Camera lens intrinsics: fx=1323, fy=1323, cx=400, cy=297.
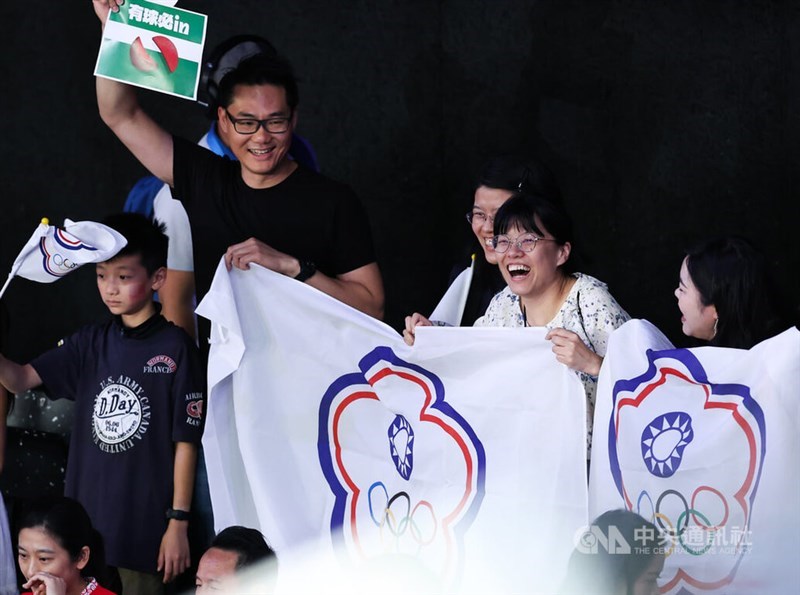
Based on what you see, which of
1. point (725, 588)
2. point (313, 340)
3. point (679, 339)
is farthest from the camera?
point (679, 339)

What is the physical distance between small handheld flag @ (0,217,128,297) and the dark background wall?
200 centimetres

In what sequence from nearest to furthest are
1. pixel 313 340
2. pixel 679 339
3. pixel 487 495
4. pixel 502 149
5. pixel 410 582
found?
pixel 410 582, pixel 487 495, pixel 313 340, pixel 679 339, pixel 502 149

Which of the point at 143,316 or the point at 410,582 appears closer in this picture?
the point at 410,582

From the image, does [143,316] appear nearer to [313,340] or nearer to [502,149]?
[313,340]

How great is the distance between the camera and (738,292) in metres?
3.63

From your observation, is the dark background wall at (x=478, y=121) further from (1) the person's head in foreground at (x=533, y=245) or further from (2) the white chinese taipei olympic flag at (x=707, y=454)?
(2) the white chinese taipei olympic flag at (x=707, y=454)

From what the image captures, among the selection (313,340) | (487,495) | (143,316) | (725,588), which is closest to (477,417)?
(487,495)

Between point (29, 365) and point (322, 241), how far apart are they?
1.03 meters

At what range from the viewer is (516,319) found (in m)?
4.02

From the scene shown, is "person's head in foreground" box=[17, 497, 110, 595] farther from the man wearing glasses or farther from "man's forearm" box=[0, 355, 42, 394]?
the man wearing glasses

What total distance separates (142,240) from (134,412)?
56 centimetres

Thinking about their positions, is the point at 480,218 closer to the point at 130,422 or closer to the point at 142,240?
the point at 142,240

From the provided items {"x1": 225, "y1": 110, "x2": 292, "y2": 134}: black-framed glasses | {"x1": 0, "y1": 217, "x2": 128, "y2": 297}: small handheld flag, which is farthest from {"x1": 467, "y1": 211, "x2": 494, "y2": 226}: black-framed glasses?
{"x1": 0, "y1": 217, "x2": 128, "y2": 297}: small handheld flag

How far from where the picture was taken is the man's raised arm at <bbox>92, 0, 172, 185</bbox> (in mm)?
4285
